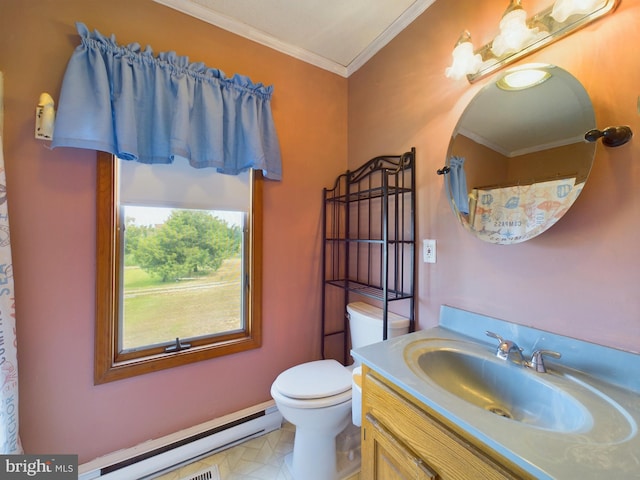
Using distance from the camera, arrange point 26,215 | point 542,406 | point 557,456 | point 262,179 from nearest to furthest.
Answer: point 557,456 < point 542,406 < point 26,215 < point 262,179

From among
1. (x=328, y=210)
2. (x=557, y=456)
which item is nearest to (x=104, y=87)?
(x=328, y=210)

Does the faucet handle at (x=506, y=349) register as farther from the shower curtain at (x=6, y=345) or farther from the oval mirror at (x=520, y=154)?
the shower curtain at (x=6, y=345)

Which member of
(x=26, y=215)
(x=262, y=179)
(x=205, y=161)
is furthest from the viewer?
(x=262, y=179)

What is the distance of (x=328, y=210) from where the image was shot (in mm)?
1794

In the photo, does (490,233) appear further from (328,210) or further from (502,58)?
(328,210)

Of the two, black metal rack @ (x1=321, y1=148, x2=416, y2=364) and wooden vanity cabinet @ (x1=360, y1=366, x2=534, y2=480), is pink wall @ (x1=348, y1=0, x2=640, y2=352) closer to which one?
black metal rack @ (x1=321, y1=148, x2=416, y2=364)

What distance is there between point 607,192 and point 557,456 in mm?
743

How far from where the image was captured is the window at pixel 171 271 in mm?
1188

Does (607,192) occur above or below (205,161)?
below

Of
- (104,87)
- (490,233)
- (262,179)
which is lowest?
(490,233)

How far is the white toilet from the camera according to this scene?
115cm

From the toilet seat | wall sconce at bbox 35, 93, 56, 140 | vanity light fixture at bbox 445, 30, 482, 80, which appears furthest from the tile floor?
vanity light fixture at bbox 445, 30, 482, 80

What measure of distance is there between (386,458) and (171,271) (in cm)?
129

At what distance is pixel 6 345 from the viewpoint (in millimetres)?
947
